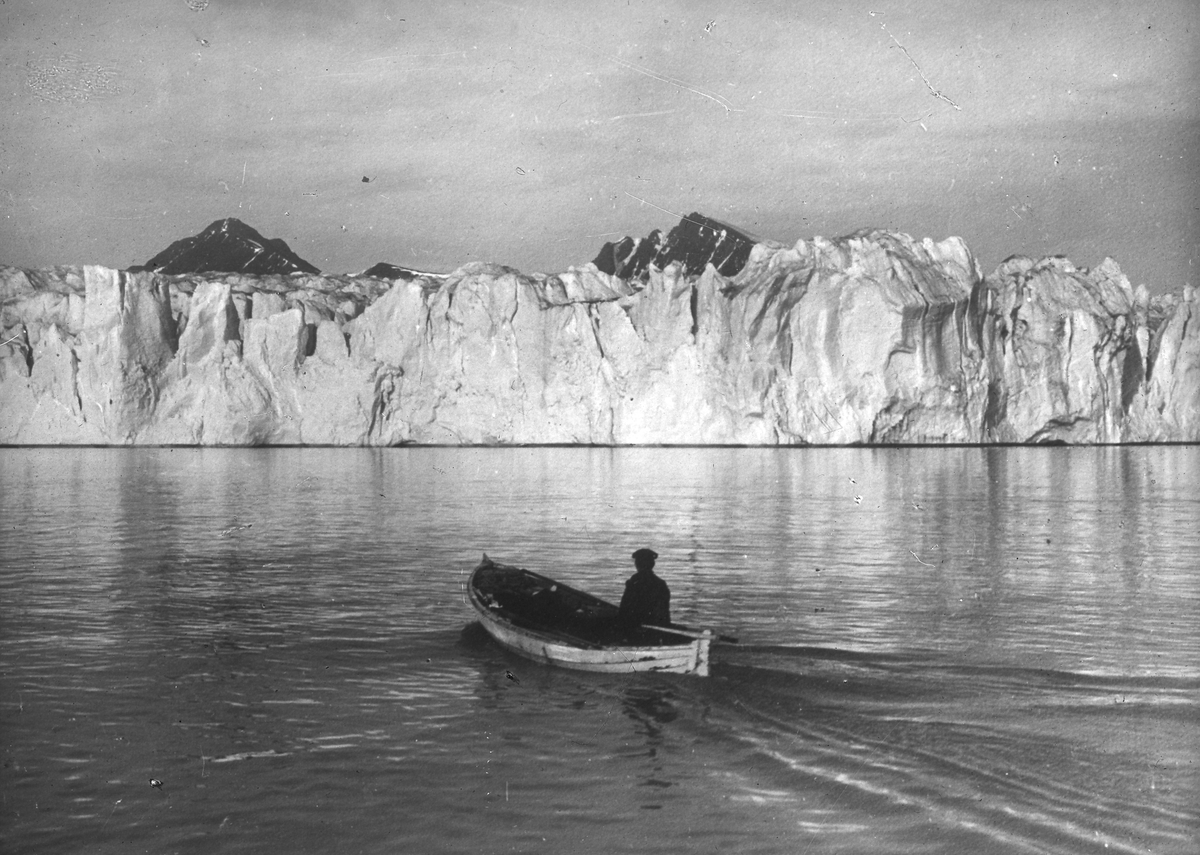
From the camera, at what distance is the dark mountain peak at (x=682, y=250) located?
132m

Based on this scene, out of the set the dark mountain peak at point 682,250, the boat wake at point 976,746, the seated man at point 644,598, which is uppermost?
the dark mountain peak at point 682,250

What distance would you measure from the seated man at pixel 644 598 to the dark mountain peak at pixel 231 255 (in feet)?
410

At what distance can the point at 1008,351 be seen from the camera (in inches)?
3600

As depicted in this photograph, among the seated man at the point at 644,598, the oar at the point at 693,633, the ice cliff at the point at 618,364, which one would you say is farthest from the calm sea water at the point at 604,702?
the ice cliff at the point at 618,364

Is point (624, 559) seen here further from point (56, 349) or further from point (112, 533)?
point (56, 349)

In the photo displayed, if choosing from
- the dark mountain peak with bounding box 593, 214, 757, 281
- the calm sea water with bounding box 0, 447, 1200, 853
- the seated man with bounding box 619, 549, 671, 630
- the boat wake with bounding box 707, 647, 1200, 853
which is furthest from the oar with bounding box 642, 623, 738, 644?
the dark mountain peak with bounding box 593, 214, 757, 281

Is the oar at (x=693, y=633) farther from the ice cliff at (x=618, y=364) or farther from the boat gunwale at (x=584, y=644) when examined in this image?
the ice cliff at (x=618, y=364)

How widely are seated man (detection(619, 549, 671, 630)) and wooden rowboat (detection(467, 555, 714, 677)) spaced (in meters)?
0.15

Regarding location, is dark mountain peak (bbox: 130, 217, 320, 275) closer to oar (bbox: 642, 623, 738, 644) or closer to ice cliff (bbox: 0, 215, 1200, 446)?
ice cliff (bbox: 0, 215, 1200, 446)

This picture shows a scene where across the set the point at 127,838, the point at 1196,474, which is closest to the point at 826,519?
the point at 127,838

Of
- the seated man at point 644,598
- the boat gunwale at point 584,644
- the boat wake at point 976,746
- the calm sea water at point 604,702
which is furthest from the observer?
the seated man at point 644,598

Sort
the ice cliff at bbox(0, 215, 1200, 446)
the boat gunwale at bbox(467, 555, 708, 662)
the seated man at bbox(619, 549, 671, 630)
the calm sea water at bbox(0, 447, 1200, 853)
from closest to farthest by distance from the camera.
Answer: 1. the calm sea water at bbox(0, 447, 1200, 853)
2. the boat gunwale at bbox(467, 555, 708, 662)
3. the seated man at bbox(619, 549, 671, 630)
4. the ice cliff at bbox(0, 215, 1200, 446)

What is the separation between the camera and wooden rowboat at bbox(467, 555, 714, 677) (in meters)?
13.3

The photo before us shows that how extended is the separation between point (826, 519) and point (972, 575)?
1074 centimetres
